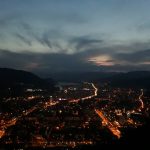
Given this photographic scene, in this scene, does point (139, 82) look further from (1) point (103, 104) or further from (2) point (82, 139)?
(2) point (82, 139)

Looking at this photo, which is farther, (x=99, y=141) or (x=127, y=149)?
(x=99, y=141)

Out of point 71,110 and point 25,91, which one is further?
point 25,91

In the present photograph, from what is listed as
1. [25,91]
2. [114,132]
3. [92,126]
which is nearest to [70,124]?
[92,126]

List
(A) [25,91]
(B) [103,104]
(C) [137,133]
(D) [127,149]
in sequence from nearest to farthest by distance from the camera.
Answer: (D) [127,149]
(C) [137,133]
(B) [103,104]
(A) [25,91]

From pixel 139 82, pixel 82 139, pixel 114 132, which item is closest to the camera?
pixel 82 139

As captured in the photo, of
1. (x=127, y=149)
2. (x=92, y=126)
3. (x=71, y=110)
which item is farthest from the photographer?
(x=71, y=110)

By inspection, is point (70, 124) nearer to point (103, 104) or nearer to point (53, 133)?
point (53, 133)

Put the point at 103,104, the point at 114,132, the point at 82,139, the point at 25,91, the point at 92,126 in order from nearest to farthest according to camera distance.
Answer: the point at 82,139 < the point at 114,132 < the point at 92,126 < the point at 103,104 < the point at 25,91

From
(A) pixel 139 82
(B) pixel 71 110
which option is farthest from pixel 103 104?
(A) pixel 139 82
